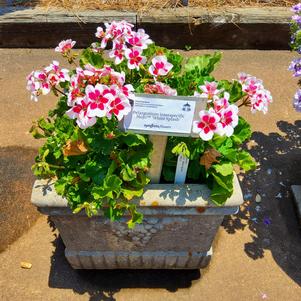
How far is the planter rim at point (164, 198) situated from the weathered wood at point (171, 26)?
291 centimetres

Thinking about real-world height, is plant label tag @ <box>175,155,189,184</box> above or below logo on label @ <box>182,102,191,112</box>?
below

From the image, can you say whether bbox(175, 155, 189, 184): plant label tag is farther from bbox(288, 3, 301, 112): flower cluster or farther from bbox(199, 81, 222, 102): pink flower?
bbox(288, 3, 301, 112): flower cluster

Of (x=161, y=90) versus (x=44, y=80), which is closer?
(x=161, y=90)

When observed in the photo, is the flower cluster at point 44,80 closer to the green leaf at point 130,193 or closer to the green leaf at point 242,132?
the green leaf at point 130,193

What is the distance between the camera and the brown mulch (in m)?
2.70

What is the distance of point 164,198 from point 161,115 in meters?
0.45

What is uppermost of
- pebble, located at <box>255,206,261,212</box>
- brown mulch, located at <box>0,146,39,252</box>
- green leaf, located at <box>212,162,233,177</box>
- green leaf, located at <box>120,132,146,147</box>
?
green leaf, located at <box>120,132,146,147</box>

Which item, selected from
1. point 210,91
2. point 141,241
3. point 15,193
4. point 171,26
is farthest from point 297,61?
point 15,193

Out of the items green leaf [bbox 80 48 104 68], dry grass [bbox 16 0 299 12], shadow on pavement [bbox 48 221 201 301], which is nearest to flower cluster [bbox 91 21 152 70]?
green leaf [bbox 80 48 104 68]

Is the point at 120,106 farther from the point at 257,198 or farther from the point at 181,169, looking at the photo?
the point at 257,198

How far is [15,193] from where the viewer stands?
2881mm

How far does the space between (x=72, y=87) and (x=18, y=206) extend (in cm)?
155

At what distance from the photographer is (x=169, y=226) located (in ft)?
6.67

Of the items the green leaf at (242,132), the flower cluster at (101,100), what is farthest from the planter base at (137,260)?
the flower cluster at (101,100)
